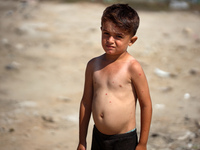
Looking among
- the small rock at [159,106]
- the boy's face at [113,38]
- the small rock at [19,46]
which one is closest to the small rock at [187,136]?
the small rock at [159,106]

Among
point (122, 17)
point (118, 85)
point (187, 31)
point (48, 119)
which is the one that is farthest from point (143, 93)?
point (187, 31)

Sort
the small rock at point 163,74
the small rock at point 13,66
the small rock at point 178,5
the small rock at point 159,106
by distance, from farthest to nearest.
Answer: the small rock at point 178,5 < the small rock at point 13,66 < the small rock at point 163,74 < the small rock at point 159,106

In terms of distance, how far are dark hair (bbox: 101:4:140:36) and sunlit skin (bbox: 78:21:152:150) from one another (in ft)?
0.09

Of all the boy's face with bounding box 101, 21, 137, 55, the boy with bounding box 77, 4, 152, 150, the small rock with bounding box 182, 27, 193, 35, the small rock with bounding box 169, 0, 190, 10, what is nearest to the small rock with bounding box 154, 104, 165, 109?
the boy with bounding box 77, 4, 152, 150

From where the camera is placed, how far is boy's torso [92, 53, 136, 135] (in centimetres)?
187

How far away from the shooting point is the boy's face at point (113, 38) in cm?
180

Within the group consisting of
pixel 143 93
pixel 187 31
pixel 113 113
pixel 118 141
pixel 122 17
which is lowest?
pixel 187 31

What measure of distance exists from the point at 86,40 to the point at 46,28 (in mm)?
1081

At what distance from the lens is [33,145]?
306 centimetres

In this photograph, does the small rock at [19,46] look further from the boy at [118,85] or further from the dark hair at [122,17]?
the dark hair at [122,17]

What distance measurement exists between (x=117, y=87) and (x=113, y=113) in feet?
0.56

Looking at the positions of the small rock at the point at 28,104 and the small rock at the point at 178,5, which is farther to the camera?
the small rock at the point at 178,5

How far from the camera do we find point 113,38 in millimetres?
1812

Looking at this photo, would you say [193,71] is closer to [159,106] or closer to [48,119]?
[159,106]
